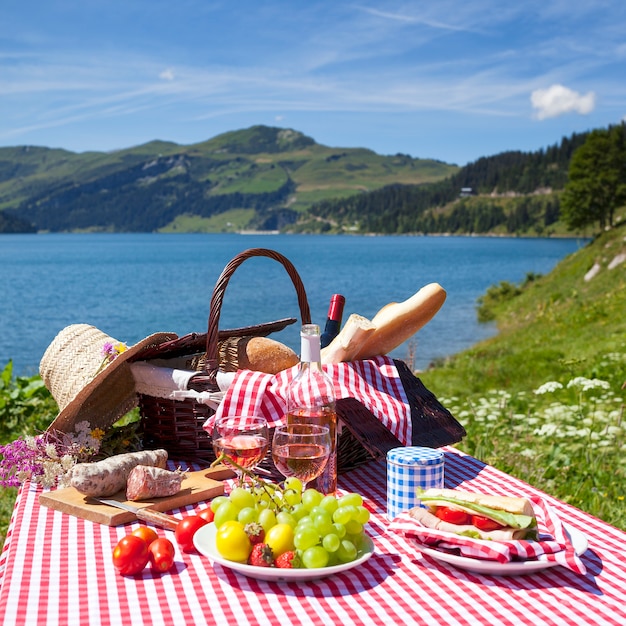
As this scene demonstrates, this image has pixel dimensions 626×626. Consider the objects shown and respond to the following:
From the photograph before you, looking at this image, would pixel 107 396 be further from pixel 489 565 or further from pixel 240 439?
pixel 489 565

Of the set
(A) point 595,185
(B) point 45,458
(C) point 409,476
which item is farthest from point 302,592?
(A) point 595,185

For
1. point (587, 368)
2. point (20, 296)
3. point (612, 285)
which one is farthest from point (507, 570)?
point (20, 296)

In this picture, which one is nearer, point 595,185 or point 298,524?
point 298,524

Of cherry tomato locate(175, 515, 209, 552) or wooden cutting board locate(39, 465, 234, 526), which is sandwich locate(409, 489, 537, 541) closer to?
cherry tomato locate(175, 515, 209, 552)

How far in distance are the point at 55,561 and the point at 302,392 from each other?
987 millimetres

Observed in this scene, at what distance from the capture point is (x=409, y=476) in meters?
2.39

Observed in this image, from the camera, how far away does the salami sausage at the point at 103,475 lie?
2.46 metres

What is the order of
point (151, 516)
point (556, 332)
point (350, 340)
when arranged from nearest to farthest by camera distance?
point (151, 516), point (350, 340), point (556, 332)

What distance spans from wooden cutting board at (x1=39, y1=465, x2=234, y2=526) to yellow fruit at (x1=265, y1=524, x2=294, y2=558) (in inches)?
26.8

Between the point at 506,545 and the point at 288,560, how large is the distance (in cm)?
59

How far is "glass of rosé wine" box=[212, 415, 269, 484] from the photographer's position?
2369 mm

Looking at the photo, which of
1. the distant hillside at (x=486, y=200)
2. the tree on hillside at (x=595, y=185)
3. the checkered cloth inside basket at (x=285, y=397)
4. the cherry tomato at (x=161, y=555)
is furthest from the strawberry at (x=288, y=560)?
the distant hillside at (x=486, y=200)

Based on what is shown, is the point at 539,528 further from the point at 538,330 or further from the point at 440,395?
the point at 538,330

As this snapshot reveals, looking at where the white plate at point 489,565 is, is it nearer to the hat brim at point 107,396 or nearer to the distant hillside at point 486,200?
the hat brim at point 107,396
